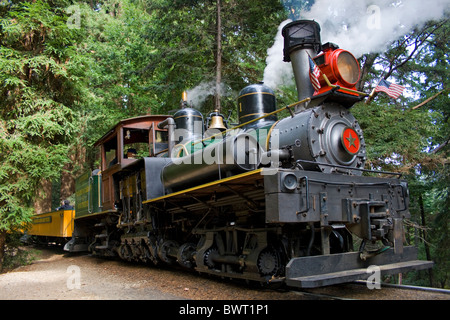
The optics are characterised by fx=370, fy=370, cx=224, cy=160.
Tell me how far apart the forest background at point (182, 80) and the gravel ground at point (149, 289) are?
2209 mm

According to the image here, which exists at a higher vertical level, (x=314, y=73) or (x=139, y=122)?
(x=139, y=122)

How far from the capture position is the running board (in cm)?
376

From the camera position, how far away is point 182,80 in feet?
45.1

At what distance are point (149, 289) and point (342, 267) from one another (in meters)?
2.93

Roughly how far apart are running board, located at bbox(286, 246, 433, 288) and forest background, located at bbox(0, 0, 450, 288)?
347 cm

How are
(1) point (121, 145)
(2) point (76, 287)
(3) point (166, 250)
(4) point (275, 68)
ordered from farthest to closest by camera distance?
(4) point (275, 68) < (1) point (121, 145) < (3) point (166, 250) < (2) point (76, 287)

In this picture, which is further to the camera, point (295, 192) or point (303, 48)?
point (303, 48)
